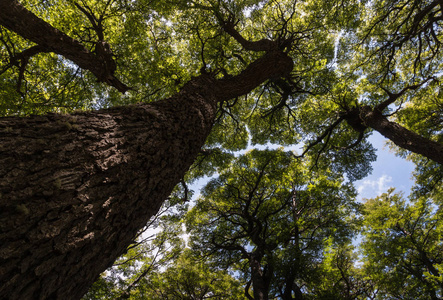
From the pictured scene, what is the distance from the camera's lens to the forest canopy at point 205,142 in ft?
4.18

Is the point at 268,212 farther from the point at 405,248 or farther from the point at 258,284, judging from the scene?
the point at 405,248

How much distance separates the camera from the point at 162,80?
281 inches

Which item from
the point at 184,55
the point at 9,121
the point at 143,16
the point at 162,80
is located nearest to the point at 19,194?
the point at 9,121

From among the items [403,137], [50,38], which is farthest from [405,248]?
[50,38]

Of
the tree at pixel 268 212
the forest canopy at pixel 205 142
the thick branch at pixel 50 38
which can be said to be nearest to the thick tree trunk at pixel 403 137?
the forest canopy at pixel 205 142

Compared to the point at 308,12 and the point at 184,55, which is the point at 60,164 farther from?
the point at 308,12

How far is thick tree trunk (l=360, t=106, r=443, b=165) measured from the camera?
5.24 metres

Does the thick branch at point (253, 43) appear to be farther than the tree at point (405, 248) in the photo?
No

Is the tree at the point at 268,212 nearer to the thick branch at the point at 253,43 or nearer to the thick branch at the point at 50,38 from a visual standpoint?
the thick branch at the point at 253,43

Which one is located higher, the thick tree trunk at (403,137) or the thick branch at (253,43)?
the thick branch at (253,43)

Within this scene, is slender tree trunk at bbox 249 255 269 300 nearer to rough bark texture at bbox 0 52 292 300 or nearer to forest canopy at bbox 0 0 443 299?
forest canopy at bbox 0 0 443 299

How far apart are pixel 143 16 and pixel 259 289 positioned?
31.6 feet

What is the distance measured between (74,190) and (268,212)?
27.1ft

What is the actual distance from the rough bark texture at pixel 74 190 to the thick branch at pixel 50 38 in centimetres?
237
